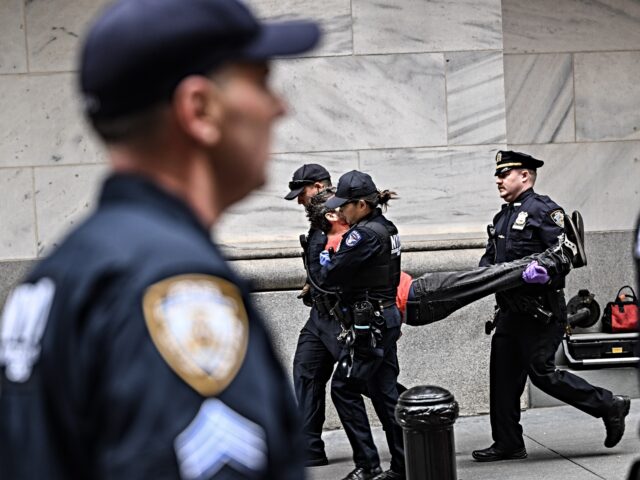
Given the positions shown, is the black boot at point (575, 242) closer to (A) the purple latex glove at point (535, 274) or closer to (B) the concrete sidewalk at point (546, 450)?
(A) the purple latex glove at point (535, 274)

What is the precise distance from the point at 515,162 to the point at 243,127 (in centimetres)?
621

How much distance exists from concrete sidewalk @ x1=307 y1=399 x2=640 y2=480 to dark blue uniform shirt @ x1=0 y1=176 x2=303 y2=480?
595 cm

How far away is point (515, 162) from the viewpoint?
24.9 ft

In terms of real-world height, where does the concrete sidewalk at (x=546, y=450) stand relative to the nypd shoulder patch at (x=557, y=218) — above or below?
below

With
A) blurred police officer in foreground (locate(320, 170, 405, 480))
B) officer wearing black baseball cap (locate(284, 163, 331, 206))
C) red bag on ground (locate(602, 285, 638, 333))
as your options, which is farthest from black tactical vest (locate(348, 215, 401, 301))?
red bag on ground (locate(602, 285, 638, 333))

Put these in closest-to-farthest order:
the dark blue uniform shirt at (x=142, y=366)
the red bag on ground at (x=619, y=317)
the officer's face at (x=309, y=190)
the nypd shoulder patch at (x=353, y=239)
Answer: the dark blue uniform shirt at (x=142, y=366) < the nypd shoulder patch at (x=353, y=239) < the officer's face at (x=309, y=190) < the red bag on ground at (x=619, y=317)

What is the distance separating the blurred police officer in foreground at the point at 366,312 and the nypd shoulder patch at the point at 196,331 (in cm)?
555

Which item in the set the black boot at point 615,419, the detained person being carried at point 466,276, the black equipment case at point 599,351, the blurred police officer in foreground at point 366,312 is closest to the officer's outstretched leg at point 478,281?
the detained person being carried at point 466,276

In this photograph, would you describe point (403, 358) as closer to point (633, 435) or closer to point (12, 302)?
point (633, 435)

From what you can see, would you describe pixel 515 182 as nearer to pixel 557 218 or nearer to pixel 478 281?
pixel 557 218

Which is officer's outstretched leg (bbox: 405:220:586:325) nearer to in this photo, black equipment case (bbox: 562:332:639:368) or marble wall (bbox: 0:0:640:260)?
marble wall (bbox: 0:0:640:260)

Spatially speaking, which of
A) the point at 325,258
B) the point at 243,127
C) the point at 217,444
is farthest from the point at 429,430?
the point at 217,444

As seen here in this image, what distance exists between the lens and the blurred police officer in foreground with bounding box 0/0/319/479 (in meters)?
1.31

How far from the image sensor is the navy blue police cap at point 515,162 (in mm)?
7570
